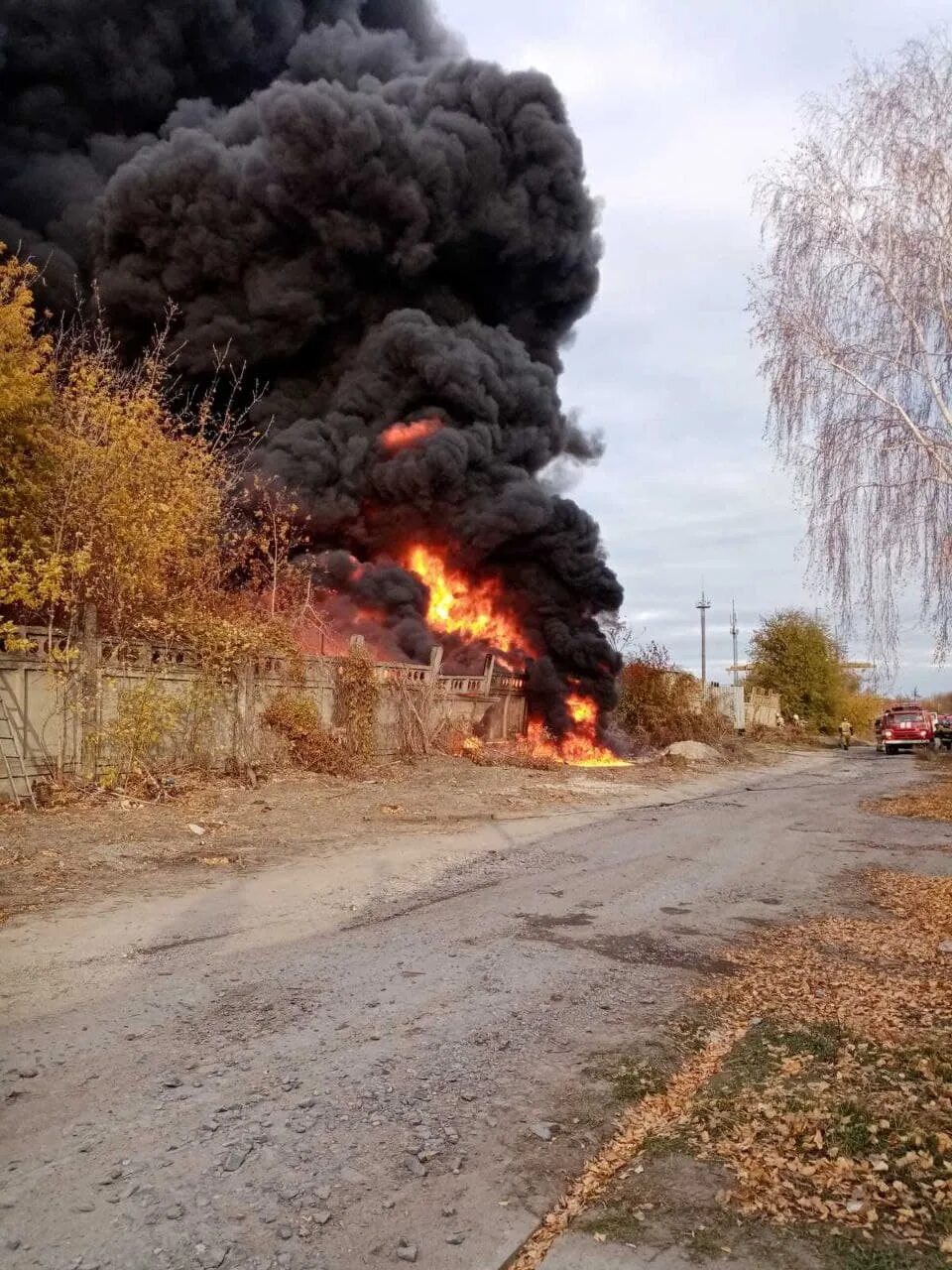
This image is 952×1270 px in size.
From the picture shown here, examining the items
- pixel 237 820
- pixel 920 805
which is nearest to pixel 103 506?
pixel 237 820

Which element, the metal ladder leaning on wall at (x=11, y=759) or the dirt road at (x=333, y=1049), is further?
the metal ladder leaning on wall at (x=11, y=759)

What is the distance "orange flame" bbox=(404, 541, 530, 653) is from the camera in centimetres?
2283

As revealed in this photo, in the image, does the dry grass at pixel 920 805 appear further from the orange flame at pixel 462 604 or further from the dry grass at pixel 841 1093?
the orange flame at pixel 462 604

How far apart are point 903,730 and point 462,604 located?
62.3ft

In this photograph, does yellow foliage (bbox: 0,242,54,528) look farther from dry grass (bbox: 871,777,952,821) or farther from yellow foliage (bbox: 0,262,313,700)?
dry grass (bbox: 871,777,952,821)

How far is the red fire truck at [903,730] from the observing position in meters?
32.6

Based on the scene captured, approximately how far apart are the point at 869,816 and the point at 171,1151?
12.2 meters

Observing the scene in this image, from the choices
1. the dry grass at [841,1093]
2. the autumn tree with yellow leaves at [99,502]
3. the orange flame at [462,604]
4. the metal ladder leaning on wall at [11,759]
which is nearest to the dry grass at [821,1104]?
the dry grass at [841,1093]

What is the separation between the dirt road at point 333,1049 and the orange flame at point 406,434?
54.7 ft

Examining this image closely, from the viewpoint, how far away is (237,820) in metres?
10.5

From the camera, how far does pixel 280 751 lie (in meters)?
13.9

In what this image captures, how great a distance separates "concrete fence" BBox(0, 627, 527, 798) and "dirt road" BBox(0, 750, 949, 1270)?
13.4 feet

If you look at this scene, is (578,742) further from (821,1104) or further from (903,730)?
(821,1104)

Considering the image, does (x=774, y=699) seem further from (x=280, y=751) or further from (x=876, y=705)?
(x=280, y=751)
